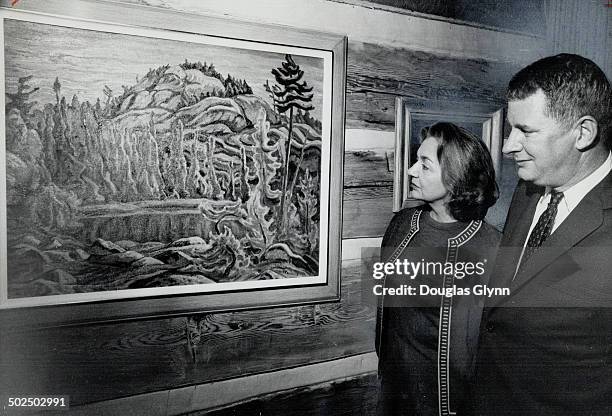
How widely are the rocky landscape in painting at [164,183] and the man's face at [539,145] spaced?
0.45m

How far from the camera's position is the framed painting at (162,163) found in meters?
1.07

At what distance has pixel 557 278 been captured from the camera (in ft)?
4.13

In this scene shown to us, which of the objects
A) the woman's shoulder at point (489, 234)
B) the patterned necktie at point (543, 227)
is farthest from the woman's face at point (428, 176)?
the patterned necktie at point (543, 227)

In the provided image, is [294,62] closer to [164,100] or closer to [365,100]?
[365,100]

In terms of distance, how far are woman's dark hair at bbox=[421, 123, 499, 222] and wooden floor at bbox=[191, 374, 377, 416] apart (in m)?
0.43

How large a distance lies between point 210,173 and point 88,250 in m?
0.28

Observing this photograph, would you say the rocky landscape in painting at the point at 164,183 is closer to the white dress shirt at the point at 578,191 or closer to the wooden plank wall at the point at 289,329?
the wooden plank wall at the point at 289,329

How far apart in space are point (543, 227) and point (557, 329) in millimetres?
223

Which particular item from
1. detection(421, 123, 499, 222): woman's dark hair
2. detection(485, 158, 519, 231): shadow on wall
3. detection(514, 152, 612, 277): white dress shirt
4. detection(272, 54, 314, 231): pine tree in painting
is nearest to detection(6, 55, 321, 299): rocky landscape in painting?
detection(272, 54, 314, 231): pine tree in painting

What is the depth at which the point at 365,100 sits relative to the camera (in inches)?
49.6

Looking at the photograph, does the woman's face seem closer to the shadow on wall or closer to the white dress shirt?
the shadow on wall

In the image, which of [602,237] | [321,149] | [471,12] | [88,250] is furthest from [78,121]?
[602,237]

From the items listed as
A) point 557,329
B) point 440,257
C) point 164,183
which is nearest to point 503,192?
point 440,257

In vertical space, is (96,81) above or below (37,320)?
above
